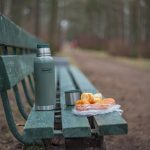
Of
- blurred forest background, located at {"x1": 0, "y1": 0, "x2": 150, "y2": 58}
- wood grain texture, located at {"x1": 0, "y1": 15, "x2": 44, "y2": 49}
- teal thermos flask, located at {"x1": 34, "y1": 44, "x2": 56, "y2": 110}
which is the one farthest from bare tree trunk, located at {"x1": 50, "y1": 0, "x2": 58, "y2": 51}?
teal thermos flask, located at {"x1": 34, "y1": 44, "x2": 56, "y2": 110}

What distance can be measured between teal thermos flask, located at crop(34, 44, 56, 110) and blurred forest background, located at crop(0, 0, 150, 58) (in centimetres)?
576

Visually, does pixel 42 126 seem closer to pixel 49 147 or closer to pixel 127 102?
pixel 49 147

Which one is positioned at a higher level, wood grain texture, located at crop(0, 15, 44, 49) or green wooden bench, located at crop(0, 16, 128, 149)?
wood grain texture, located at crop(0, 15, 44, 49)

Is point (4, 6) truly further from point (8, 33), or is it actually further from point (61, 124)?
point (61, 124)

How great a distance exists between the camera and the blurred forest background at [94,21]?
2661cm

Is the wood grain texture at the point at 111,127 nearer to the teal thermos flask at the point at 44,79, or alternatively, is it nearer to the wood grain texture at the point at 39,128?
the wood grain texture at the point at 39,128

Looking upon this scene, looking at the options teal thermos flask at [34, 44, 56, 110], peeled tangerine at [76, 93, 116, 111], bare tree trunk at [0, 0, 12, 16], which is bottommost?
peeled tangerine at [76, 93, 116, 111]

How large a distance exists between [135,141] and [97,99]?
1327 mm

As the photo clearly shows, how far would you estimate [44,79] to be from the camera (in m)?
3.84

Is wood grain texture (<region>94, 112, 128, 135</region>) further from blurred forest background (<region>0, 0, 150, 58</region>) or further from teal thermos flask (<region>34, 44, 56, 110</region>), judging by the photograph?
blurred forest background (<region>0, 0, 150, 58</region>)

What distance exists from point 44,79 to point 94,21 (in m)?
58.7

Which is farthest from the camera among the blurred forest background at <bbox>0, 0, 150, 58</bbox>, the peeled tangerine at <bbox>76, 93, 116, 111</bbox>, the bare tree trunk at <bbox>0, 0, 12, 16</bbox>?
the blurred forest background at <bbox>0, 0, 150, 58</bbox>

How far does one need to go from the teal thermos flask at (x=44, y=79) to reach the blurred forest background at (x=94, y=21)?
18.9 ft

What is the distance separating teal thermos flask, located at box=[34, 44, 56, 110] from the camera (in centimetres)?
383
